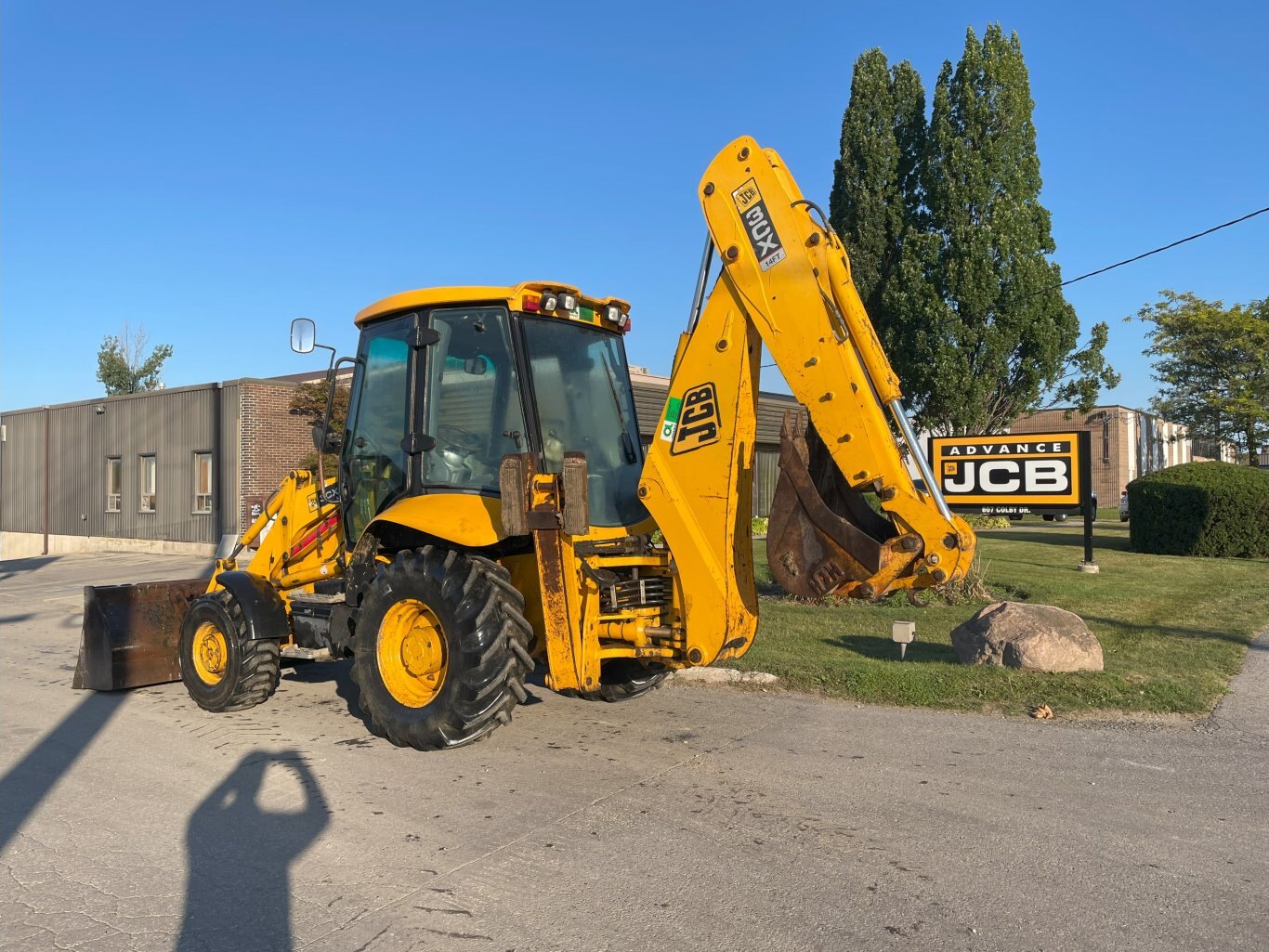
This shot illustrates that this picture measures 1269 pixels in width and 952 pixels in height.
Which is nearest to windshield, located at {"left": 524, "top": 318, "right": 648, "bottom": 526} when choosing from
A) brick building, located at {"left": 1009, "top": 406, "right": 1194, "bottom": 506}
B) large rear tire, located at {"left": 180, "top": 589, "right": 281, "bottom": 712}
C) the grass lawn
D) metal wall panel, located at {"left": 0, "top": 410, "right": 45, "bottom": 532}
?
the grass lawn

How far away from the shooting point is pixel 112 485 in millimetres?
26828

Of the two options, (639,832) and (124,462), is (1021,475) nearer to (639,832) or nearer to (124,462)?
Answer: (639,832)

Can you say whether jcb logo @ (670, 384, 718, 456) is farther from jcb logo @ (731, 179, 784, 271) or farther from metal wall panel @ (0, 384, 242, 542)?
metal wall panel @ (0, 384, 242, 542)

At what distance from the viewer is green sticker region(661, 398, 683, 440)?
5730 mm

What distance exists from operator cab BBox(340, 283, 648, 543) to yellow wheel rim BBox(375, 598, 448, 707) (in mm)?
804

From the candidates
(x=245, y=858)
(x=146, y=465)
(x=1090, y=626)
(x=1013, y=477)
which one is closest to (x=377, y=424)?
(x=245, y=858)

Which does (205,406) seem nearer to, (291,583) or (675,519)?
(291,583)

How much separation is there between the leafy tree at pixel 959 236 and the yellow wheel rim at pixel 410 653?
20984 millimetres

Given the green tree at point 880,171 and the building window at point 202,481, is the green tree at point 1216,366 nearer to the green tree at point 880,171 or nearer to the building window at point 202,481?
the green tree at point 880,171

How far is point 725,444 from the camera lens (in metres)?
5.51

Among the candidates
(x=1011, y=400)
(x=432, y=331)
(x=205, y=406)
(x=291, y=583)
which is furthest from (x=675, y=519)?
(x=1011, y=400)

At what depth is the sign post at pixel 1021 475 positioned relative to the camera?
1380 centimetres

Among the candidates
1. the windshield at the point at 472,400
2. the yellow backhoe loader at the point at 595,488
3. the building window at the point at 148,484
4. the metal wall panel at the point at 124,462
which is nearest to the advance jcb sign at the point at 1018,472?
the yellow backhoe loader at the point at 595,488

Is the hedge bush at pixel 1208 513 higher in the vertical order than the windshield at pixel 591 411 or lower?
lower
